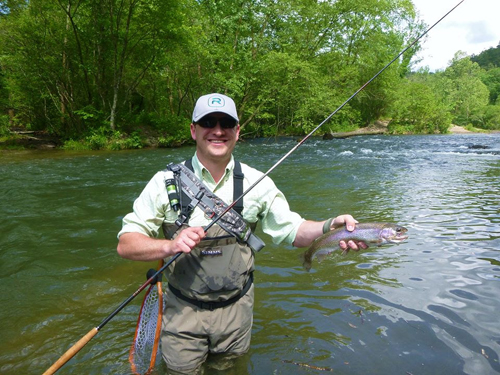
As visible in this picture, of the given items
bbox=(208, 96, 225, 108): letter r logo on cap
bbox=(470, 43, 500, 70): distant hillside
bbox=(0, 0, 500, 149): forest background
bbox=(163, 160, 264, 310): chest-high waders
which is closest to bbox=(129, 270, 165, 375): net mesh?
bbox=(163, 160, 264, 310): chest-high waders

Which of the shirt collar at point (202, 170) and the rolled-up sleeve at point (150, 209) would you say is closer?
the rolled-up sleeve at point (150, 209)

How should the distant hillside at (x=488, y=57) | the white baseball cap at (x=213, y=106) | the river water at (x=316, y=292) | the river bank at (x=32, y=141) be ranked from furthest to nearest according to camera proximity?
the distant hillside at (x=488, y=57), the river bank at (x=32, y=141), the river water at (x=316, y=292), the white baseball cap at (x=213, y=106)

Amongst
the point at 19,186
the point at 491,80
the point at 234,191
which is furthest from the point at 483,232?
the point at 491,80

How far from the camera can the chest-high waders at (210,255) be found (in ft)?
8.23

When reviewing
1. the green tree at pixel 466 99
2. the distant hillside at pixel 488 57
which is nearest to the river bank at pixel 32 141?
the green tree at pixel 466 99

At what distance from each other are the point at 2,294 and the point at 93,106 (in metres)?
21.9

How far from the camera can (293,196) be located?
934cm

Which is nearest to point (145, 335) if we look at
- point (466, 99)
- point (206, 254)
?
point (206, 254)

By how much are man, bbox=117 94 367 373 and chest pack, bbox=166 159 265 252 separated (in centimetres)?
3

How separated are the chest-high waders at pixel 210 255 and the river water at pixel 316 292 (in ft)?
2.11

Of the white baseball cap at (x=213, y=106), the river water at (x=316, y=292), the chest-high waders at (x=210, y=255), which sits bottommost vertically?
the river water at (x=316, y=292)

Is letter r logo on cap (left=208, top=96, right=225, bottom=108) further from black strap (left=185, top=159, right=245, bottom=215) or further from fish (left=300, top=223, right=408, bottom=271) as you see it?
fish (left=300, top=223, right=408, bottom=271)

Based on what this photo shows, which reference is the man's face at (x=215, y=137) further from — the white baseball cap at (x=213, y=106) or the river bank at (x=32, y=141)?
the river bank at (x=32, y=141)

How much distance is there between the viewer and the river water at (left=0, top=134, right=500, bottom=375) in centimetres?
319
